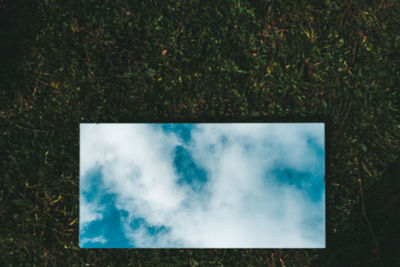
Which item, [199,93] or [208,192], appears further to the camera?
[199,93]

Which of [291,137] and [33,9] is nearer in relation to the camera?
[291,137]

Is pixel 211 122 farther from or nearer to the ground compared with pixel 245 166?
farther from the ground

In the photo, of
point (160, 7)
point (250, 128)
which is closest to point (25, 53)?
point (160, 7)

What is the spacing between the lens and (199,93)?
2.45 meters

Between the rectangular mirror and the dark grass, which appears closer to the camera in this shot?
the rectangular mirror

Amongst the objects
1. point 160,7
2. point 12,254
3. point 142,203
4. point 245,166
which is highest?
point 160,7

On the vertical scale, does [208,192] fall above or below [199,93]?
below

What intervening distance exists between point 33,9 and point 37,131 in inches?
39.2

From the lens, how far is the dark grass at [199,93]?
95.2 inches

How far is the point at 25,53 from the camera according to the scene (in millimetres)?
2504

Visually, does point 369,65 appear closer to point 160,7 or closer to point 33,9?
point 160,7

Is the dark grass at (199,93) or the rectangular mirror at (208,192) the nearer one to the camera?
the rectangular mirror at (208,192)

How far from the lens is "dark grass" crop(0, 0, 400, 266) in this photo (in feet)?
7.93

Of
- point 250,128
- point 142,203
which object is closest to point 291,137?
point 250,128
